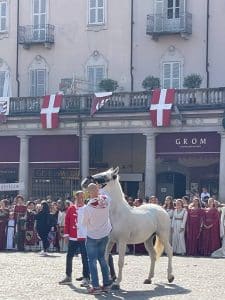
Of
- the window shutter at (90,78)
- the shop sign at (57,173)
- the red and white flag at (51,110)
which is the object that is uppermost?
the window shutter at (90,78)

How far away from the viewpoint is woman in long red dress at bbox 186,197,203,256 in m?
27.8

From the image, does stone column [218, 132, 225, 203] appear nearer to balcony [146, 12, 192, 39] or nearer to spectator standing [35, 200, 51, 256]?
balcony [146, 12, 192, 39]

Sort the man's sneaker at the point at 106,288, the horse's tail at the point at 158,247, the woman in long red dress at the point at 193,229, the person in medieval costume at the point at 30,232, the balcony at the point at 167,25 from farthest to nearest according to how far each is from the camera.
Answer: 1. the balcony at the point at 167,25
2. the person in medieval costume at the point at 30,232
3. the woman in long red dress at the point at 193,229
4. the horse's tail at the point at 158,247
5. the man's sneaker at the point at 106,288

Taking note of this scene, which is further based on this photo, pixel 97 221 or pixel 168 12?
pixel 168 12

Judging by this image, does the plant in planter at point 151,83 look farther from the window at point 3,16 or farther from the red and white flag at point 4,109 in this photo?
the window at point 3,16

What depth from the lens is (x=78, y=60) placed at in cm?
4812

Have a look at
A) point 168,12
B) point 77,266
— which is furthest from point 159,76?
point 77,266

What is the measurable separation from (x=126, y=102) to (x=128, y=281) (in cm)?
2381

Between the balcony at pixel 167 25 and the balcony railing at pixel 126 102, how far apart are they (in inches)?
180

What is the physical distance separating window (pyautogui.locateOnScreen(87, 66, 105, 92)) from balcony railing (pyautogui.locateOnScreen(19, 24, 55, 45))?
9.06 ft

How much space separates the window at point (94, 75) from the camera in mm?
47219

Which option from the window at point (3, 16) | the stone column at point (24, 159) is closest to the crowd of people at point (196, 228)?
the stone column at point (24, 159)

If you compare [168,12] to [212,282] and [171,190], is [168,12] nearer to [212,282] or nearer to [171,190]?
[171,190]

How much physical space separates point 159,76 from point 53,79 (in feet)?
20.4
